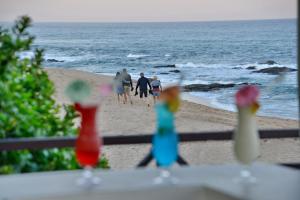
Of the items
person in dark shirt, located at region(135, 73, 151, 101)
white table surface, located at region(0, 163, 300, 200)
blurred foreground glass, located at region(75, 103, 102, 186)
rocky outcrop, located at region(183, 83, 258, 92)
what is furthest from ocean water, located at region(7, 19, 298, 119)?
blurred foreground glass, located at region(75, 103, 102, 186)

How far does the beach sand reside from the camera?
9.41 m

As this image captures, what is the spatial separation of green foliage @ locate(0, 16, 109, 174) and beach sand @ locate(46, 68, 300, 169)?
17.3 ft

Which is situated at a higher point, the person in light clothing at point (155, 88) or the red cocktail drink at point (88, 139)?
the red cocktail drink at point (88, 139)

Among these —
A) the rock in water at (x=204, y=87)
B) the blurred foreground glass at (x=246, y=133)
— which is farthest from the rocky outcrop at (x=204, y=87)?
the blurred foreground glass at (x=246, y=133)

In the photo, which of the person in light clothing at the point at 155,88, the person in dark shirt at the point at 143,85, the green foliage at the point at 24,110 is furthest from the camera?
the person in dark shirt at the point at 143,85

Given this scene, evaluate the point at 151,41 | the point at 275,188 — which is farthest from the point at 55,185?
the point at 151,41

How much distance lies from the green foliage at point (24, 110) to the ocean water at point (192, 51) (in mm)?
11119

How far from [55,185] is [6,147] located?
54cm

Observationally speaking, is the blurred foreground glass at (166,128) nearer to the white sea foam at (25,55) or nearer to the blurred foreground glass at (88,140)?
the blurred foreground glass at (88,140)

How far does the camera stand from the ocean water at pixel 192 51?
1593 cm

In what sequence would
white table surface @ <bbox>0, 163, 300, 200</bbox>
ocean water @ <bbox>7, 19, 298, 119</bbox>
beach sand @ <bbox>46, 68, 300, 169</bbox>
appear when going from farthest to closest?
ocean water @ <bbox>7, 19, 298, 119</bbox> < beach sand @ <bbox>46, 68, 300, 169</bbox> < white table surface @ <bbox>0, 163, 300, 200</bbox>

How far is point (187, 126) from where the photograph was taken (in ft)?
39.3

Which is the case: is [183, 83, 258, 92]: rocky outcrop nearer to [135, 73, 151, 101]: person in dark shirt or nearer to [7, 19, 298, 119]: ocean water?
[7, 19, 298, 119]: ocean water

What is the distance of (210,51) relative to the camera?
22.9m
